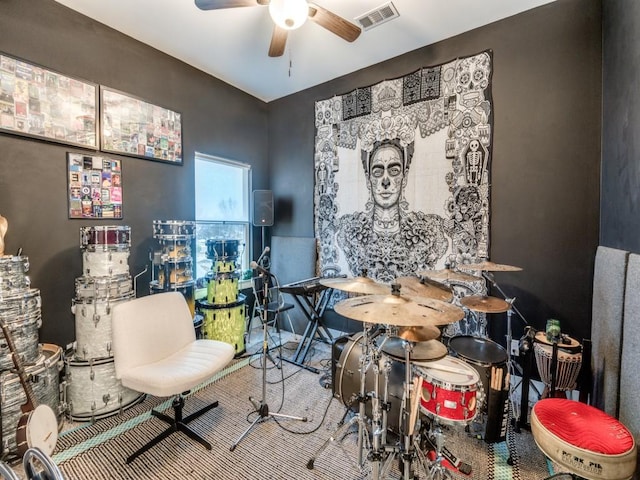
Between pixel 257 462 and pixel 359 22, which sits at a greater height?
pixel 359 22

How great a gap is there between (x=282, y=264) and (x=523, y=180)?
2.86 metres

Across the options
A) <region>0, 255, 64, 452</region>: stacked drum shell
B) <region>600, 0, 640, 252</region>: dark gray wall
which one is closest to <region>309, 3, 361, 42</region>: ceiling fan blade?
<region>600, 0, 640, 252</region>: dark gray wall

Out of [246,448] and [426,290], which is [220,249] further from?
[426,290]

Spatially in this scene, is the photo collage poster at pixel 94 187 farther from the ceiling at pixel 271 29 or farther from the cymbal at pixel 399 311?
the cymbal at pixel 399 311

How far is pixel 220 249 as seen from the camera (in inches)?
119

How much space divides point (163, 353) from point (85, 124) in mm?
2056

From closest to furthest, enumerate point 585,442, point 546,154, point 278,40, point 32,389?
point 585,442 → point 32,389 → point 278,40 → point 546,154

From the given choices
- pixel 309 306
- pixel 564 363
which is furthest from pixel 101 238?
pixel 564 363

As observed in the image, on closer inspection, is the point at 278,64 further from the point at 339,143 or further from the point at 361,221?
the point at 361,221

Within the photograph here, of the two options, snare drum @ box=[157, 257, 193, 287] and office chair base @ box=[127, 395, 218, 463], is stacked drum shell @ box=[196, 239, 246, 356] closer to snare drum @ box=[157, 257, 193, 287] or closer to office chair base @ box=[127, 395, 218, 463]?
snare drum @ box=[157, 257, 193, 287]

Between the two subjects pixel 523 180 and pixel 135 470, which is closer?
pixel 135 470

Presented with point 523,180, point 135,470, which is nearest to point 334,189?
point 523,180

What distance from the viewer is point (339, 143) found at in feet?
11.8

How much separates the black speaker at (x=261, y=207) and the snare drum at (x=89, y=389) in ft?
7.03
